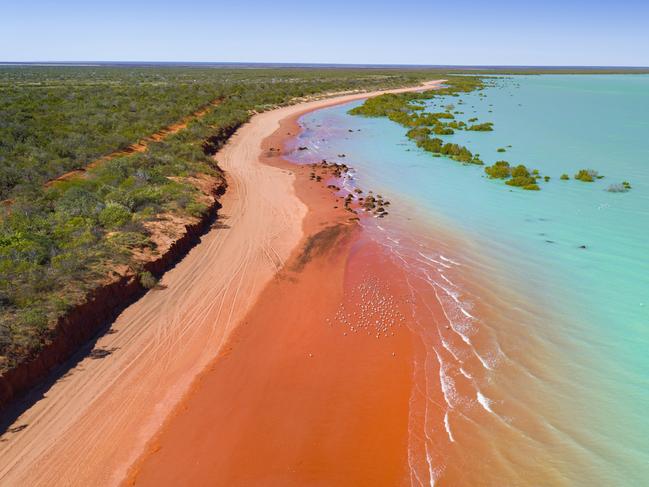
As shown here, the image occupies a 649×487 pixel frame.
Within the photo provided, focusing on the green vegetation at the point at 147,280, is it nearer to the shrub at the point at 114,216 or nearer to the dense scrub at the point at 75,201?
the dense scrub at the point at 75,201

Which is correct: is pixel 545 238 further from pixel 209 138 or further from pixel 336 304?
pixel 209 138

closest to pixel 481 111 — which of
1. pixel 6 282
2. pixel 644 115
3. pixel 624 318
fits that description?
pixel 644 115

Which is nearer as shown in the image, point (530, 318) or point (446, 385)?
point (446, 385)

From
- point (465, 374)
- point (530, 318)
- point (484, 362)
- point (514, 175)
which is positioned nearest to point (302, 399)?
point (465, 374)

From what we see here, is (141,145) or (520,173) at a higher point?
(141,145)

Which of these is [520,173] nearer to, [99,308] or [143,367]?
[143,367]
